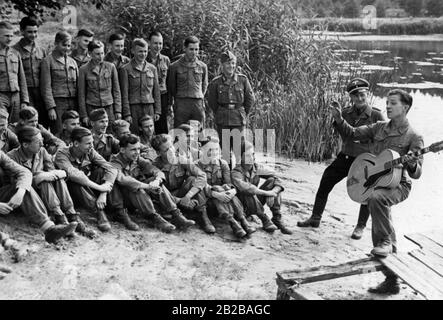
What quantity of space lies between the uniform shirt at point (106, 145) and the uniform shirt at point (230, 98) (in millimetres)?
1452

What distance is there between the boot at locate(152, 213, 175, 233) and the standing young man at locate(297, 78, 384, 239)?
4.75 feet

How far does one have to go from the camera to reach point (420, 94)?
1433 centimetres

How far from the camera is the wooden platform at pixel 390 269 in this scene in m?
3.93

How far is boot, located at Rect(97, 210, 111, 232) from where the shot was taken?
505 centimetres

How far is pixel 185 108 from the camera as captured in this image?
6965 mm

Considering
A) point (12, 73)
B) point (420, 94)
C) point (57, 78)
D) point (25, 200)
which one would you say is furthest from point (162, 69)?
point (420, 94)

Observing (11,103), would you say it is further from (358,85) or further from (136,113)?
(358,85)

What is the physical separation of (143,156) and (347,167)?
2.06m

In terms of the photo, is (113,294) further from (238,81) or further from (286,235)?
(238,81)

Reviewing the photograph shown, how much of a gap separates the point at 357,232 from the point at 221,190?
1.46 meters

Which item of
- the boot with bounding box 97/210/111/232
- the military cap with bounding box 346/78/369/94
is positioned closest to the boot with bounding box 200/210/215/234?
the boot with bounding box 97/210/111/232

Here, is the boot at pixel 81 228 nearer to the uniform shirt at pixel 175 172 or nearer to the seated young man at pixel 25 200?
the seated young man at pixel 25 200

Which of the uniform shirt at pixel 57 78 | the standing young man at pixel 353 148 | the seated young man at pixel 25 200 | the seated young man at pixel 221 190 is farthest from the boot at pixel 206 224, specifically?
the uniform shirt at pixel 57 78

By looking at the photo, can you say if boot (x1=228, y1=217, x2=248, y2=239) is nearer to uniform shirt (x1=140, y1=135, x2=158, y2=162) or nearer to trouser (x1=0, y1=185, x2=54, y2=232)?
uniform shirt (x1=140, y1=135, x2=158, y2=162)
